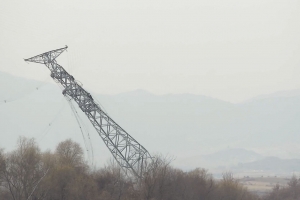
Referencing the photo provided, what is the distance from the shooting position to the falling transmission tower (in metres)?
43.0

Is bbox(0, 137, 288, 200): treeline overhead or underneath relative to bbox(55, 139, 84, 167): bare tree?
underneath

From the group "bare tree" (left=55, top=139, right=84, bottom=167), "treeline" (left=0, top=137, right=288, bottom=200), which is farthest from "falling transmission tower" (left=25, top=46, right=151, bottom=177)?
"bare tree" (left=55, top=139, right=84, bottom=167)

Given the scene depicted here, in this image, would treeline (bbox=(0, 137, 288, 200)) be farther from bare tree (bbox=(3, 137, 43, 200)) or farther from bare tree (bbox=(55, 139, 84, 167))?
bare tree (bbox=(55, 139, 84, 167))

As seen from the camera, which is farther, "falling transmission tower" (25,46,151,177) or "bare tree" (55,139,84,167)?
"bare tree" (55,139,84,167)

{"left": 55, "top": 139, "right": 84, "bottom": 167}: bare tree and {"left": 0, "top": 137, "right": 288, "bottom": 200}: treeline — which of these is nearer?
{"left": 0, "top": 137, "right": 288, "bottom": 200}: treeline

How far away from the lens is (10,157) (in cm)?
4762

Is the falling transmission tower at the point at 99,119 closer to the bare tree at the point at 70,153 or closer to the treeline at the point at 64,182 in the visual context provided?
the treeline at the point at 64,182

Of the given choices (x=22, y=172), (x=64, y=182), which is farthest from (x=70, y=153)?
(x=22, y=172)

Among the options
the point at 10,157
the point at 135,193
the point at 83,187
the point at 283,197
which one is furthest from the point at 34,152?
the point at 283,197

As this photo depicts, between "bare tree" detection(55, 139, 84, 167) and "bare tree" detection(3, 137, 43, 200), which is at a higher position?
"bare tree" detection(55, 139, 84, 167)

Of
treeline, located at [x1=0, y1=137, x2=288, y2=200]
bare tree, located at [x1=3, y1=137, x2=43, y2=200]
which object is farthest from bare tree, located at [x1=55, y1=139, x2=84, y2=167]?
bare tree, located at [x1=3, y1=137, x2=43, y2=200]

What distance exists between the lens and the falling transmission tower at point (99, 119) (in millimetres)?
43000

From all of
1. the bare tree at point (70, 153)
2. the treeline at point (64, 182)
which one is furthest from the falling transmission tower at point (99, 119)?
the bare tree at point (70, 153)

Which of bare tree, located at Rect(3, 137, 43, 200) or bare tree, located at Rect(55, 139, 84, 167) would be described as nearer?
bare tree, located at Rect(3, 137, 43, 200)
